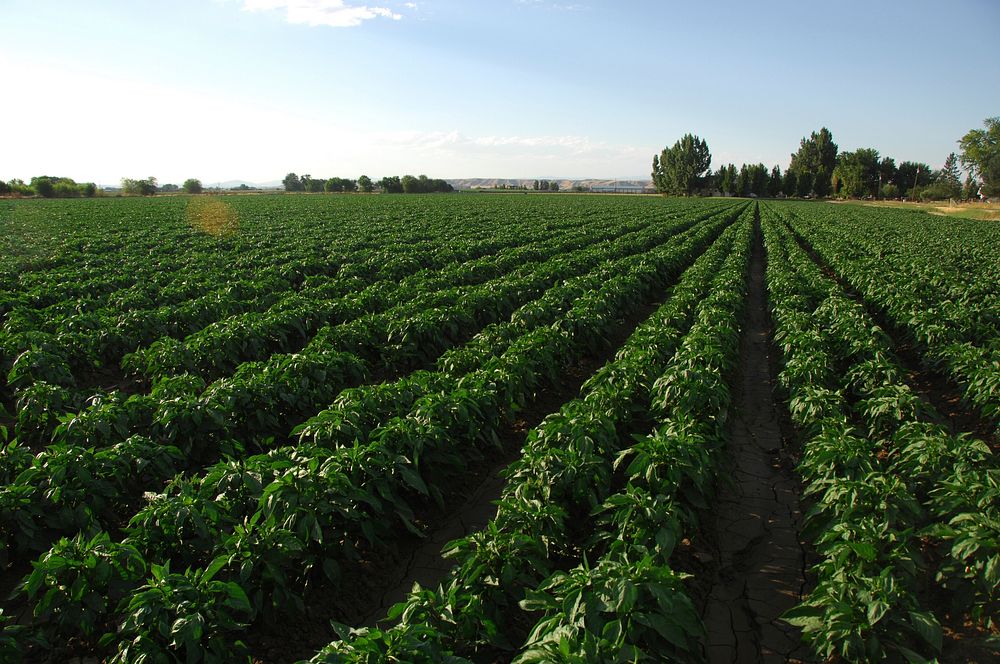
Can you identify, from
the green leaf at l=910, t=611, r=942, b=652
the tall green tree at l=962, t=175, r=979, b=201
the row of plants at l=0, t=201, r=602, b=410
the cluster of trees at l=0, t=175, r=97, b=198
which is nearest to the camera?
the green leaf at l=910, t=611, r=942, b=652

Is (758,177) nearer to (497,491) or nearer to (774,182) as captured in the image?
(774,182)

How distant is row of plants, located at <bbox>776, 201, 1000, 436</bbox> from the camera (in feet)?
24.7

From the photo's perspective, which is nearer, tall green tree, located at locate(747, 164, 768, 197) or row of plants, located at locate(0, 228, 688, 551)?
row of plants, located at locate(0, 228, 688, 551)

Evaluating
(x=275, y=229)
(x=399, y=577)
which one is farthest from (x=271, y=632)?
(x=275, y=229)

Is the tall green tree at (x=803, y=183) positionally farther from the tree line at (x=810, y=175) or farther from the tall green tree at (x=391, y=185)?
the tall green tree at (x=391, y=185)

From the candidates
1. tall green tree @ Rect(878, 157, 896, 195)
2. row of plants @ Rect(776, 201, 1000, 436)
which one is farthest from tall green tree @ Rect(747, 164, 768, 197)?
row of plants @ Rect(776, 201, 1000, 436)

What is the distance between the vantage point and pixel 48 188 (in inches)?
3041

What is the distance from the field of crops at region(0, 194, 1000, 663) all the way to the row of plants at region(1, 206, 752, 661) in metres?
0.03

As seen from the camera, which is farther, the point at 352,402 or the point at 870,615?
the point at 352,402

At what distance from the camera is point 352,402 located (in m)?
5.41

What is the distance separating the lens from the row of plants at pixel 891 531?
307 centimetres

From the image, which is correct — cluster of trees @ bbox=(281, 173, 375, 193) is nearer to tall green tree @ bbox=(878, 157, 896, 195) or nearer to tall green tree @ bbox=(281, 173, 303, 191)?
tall green tree @ bbox=(281, 173, 303, 191)

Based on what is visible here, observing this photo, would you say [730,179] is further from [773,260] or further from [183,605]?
[183,605]

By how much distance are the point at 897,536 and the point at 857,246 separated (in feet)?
78.6
